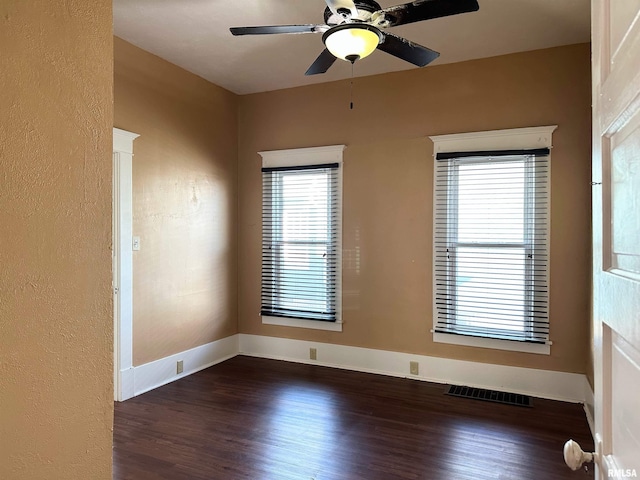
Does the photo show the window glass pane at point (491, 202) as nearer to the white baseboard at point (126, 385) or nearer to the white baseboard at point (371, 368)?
the white baseboard at point (371, 368)

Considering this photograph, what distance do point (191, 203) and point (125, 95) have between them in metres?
1.16

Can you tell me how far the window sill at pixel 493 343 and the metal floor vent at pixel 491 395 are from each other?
0.38m

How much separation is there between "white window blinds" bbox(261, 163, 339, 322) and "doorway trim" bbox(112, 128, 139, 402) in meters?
1.55

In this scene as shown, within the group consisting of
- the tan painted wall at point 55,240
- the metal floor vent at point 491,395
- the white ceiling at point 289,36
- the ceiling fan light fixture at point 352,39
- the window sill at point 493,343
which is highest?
the white ceiling at point 289,36

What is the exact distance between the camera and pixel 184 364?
4.33m

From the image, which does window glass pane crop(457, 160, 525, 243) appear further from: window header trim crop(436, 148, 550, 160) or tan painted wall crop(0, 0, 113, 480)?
tan painted wall crop(0, 0, 113, 480)

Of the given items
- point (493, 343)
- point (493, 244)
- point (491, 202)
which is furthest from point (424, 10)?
point (493, 343)

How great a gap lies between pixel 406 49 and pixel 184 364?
11.2 ft

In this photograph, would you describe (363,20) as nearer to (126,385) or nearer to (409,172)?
(409,172)

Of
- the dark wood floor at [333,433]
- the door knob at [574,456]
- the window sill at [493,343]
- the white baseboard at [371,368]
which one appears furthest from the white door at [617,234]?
the window sill at [493,343]

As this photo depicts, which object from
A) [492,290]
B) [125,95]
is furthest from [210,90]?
[492,290]

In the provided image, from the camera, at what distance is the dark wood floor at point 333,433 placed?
2.64m

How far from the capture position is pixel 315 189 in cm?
468

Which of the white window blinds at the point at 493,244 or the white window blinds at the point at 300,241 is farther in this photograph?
the white window blinds at the point at 300,241
